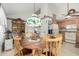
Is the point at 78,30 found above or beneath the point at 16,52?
above

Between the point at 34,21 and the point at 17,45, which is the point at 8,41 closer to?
the point at 17,45

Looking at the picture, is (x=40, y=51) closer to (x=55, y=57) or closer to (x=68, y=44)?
(x=55, y=57)

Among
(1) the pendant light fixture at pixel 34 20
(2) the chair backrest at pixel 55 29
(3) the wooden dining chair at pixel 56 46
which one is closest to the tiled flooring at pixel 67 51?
(3) the wooden dining chair at pixel 56 46

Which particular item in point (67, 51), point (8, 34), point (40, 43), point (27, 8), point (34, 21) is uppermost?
point (27, 8)

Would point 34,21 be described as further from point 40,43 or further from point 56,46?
point 56,46

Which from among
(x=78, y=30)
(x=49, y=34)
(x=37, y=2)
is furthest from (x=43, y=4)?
(x=78, y=30)

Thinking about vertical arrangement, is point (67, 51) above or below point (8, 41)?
below

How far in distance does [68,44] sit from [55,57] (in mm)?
254

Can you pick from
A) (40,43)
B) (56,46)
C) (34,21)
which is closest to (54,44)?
(56,46)

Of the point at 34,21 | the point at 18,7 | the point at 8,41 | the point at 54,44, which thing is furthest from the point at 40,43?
the point at 18,7

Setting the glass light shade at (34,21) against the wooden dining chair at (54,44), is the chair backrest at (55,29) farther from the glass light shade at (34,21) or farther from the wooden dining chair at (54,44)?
the glass light shade at (34,21)

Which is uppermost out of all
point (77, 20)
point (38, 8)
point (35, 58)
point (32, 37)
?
point (38, 8)

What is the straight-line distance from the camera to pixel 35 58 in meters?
1.75

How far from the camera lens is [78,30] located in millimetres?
1699
